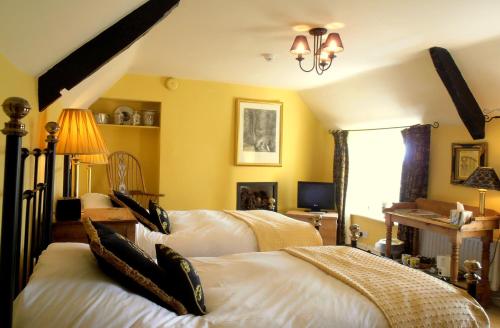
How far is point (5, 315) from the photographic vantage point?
1025 mm

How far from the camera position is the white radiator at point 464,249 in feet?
11.8

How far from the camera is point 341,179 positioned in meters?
5.68

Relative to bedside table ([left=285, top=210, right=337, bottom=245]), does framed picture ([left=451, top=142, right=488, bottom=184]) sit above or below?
above

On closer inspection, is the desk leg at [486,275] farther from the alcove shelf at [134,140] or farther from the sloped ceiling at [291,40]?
the alcove shelf at [134,140]

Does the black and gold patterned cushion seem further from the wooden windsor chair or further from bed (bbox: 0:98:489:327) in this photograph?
the wooden windsor chair

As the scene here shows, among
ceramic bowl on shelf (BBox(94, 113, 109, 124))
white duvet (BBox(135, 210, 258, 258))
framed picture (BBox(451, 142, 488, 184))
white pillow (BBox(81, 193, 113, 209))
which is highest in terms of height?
ceramic bowl on shelf (BBox(94, 113, 109, 124))

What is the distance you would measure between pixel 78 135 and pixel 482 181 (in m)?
3.34

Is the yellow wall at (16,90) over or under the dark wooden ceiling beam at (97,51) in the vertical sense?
under

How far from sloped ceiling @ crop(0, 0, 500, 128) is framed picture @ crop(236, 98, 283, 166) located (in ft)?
1.39

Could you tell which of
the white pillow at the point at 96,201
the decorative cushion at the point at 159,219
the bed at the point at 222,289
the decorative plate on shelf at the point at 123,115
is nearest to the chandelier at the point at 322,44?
the bed at the point at 222,289

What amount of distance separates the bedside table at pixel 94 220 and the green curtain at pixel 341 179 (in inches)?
150

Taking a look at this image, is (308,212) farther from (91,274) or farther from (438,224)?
(91,274)

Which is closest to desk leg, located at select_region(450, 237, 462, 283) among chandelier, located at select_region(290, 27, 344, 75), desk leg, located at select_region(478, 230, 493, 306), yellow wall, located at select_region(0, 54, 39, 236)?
desk leg, located at select_region(478, 230, 493, 306)

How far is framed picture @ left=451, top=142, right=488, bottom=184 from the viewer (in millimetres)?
3727
